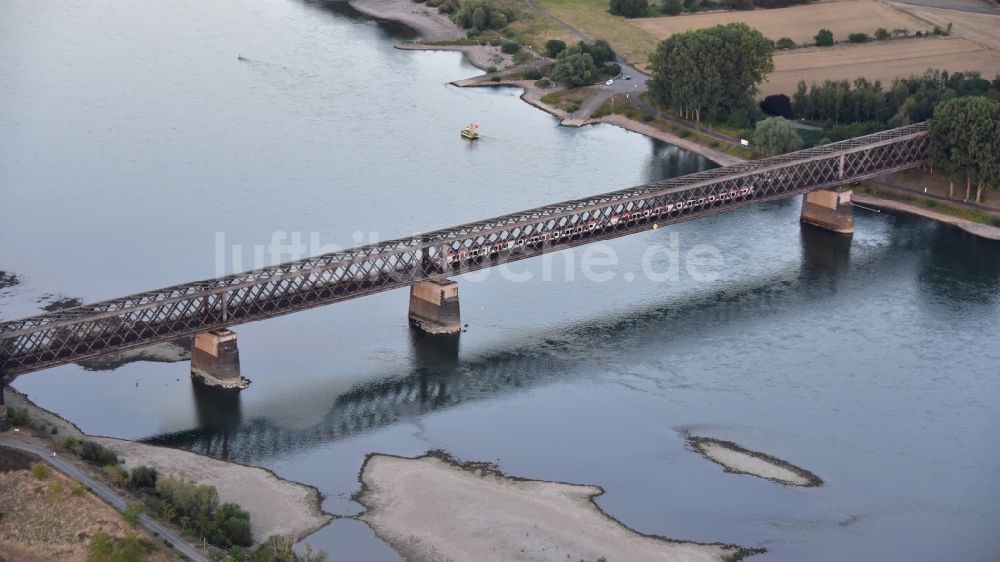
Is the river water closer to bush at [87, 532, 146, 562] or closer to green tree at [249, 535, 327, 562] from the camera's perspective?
green tree at [249, 535, 327, 562]

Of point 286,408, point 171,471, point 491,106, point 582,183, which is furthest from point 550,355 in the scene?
point 491,106

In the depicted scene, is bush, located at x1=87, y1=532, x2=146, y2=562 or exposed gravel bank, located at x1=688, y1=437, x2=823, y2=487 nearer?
bush, located at x1=87, y1=532, x2=146, y2=562

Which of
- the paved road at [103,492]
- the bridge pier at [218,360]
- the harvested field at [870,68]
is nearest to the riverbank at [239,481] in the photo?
the paved road at [103,492]

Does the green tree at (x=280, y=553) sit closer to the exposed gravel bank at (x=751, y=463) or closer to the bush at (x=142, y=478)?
the bush at (x=142, y=478)

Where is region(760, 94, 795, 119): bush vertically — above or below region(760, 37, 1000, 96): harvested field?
below

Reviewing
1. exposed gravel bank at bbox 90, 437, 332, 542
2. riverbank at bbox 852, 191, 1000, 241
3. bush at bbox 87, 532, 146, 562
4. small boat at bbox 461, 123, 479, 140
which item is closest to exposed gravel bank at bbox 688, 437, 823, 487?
exposed gravel bank at bbox 90, 437, 332, 542

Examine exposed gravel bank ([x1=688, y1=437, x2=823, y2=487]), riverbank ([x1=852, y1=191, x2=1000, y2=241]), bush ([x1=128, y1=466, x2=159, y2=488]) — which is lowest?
exposed gravel bank ([x1=688, y1=437, x2=823, y2=487])

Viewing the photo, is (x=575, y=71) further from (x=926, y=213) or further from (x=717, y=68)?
(x=926, y=213)

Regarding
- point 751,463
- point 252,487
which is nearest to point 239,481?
point 252,487

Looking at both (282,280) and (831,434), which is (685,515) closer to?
(831,434)
